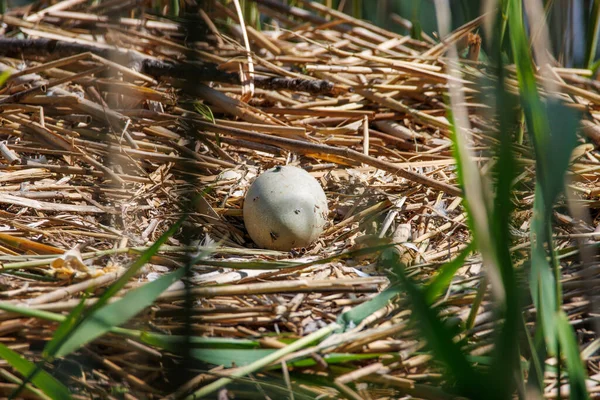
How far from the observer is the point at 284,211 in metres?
1.54

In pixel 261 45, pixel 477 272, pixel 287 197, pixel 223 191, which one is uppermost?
pixel 261 45

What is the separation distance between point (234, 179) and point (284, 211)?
32 centimetres

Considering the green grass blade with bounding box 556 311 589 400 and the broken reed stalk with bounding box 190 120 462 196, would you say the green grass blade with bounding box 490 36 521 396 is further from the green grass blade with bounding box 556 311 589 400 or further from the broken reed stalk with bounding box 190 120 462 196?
the broken reed stalk with bounding box 190 120 462 196

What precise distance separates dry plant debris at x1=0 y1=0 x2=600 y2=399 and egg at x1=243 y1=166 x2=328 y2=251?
1.8 inches

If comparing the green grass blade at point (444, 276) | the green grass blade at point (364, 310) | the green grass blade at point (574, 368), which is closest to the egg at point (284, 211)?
the green grass blade at point (364, 310)

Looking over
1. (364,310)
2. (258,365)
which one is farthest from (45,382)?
(364,310)

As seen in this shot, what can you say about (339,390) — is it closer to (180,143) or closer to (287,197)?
(287,197)

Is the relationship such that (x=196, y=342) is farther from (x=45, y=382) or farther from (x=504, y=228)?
(x=504, y=228)

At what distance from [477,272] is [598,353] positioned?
0.28 m

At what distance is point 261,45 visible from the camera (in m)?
2.39

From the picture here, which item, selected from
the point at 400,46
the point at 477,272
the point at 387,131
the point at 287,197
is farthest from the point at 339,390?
the point at 400,46

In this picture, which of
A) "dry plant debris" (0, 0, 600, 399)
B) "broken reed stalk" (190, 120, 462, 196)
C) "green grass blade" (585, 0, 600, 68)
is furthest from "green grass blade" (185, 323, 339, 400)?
"green grass blade" (585, 0, 600, 68)

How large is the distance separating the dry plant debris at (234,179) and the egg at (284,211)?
5cm

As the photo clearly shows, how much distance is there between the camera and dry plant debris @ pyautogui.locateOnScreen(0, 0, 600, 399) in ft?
3.39
